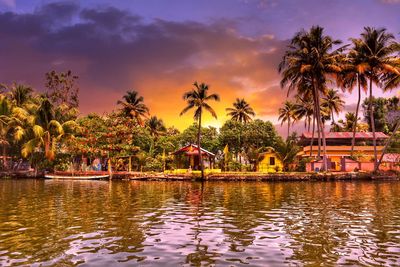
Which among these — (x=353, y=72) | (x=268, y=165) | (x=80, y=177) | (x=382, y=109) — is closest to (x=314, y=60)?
(x=353, y=72)

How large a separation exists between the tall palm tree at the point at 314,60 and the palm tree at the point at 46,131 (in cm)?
3252

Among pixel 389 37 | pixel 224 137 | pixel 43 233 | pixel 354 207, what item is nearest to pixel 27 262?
pixel 43 233

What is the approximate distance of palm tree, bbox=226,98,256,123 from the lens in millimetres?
83250

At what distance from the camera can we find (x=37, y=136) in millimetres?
52812

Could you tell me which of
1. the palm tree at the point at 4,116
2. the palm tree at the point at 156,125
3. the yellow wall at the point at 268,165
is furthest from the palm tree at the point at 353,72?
the palm tree at the point at 4,116

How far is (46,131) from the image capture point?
2138 inches

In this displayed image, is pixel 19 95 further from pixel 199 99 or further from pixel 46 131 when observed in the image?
pixel 199 99

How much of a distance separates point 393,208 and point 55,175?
47224 mm

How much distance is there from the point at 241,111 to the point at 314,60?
33225mm

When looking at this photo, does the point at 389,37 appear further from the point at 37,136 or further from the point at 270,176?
the point at 37,136

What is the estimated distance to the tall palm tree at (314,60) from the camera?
166 ft

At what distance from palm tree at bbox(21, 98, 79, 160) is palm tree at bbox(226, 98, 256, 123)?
3809cm

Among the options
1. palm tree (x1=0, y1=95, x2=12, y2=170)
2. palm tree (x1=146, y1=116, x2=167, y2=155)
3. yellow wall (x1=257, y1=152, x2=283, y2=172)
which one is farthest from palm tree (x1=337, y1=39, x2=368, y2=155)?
palm tree (x1=0, y1=95, x2=12, y2=170)

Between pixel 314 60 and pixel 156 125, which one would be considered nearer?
pixel 314 60
